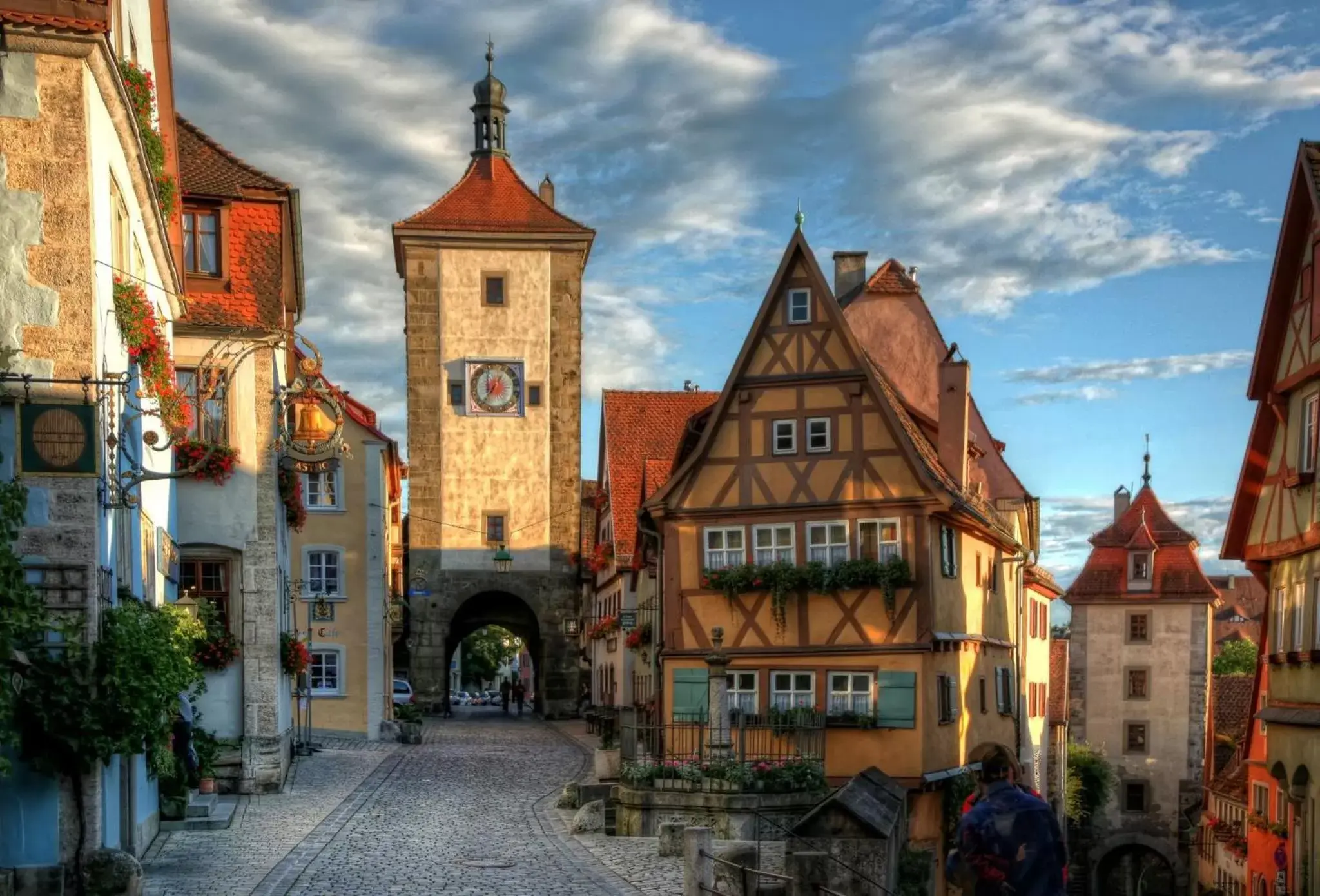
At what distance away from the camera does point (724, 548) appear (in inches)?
1141

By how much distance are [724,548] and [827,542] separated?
184 centimetres

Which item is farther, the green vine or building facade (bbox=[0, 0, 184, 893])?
the green vine

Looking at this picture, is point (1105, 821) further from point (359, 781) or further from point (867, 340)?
point (359, 781)

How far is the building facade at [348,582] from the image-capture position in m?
40.1

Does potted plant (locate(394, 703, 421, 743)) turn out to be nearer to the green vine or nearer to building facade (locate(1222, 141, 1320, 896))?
the green vine

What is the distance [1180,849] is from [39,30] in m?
52.4

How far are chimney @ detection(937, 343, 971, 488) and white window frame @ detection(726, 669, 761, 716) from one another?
19.4 feet

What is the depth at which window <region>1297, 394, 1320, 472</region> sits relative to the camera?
24.0 metres

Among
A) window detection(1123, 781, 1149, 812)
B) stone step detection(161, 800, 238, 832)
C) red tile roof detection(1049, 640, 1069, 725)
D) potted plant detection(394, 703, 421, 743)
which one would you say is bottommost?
window detection(1123, 781, 1149, 812)

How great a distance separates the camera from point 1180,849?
57938 mm

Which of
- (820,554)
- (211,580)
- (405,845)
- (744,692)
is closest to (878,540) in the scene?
(820,554)

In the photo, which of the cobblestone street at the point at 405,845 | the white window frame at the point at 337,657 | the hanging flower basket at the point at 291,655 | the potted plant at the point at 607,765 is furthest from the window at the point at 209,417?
the white window frame at the point at 337,657

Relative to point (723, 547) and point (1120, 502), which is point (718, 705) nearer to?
point (723, 547)

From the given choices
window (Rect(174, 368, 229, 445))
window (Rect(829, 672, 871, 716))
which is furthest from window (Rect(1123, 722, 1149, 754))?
window (Rect(174, 368, 229, 445))
